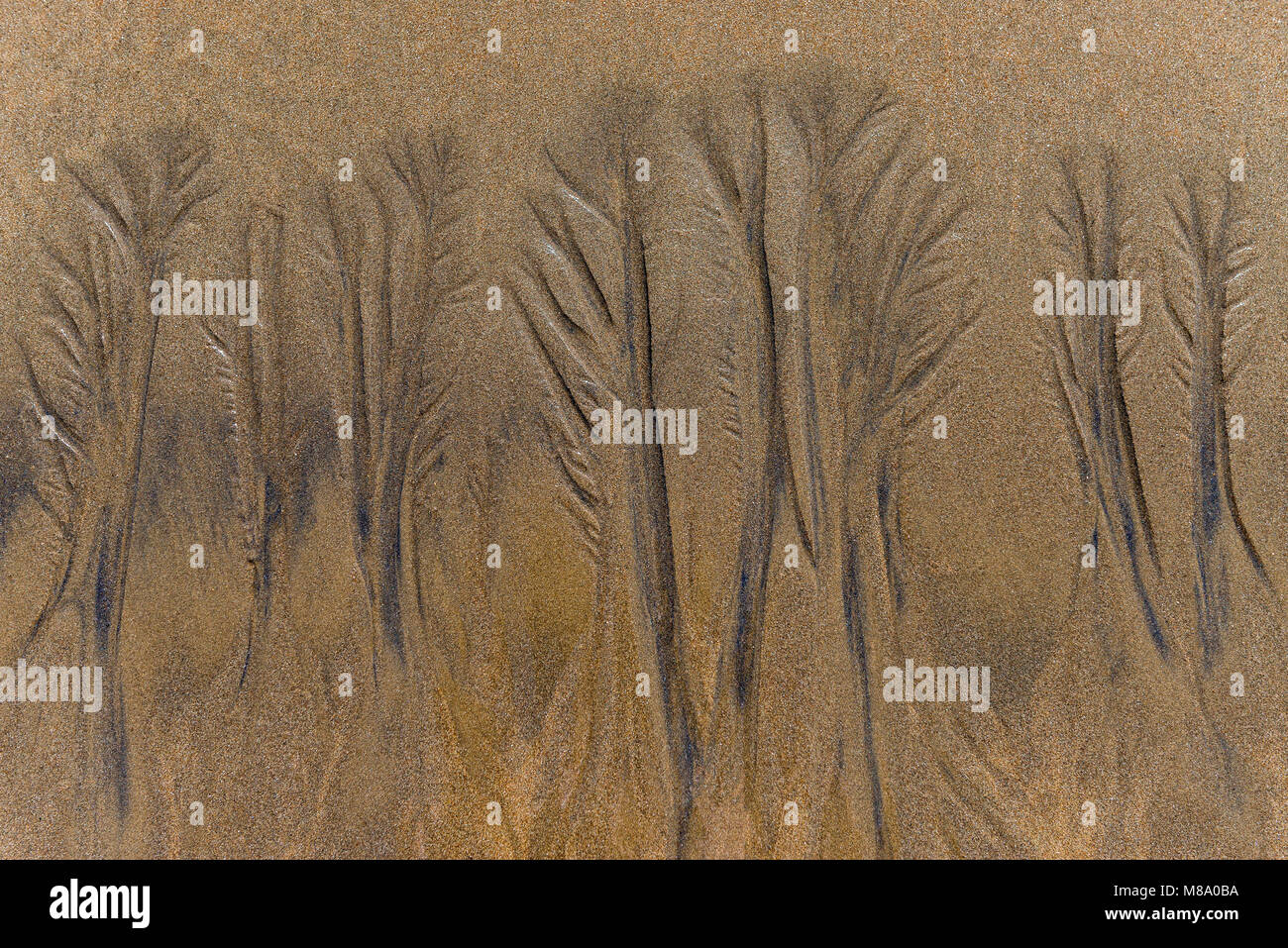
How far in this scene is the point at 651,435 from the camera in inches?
95.6

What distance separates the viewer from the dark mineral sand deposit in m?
2.40

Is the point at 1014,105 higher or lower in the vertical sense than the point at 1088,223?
higher

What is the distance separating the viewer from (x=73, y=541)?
8.08 feet

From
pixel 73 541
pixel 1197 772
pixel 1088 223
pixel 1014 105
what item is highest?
pixel 1014 105

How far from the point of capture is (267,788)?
2420 millimetres

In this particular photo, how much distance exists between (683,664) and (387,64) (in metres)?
1.99

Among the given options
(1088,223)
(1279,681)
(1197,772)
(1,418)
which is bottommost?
(1197,772)

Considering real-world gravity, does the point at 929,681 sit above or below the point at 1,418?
below

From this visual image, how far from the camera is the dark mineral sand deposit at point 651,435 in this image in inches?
94.4

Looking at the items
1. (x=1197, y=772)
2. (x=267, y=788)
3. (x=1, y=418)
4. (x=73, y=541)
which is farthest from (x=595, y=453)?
(x=1197, y=772)
